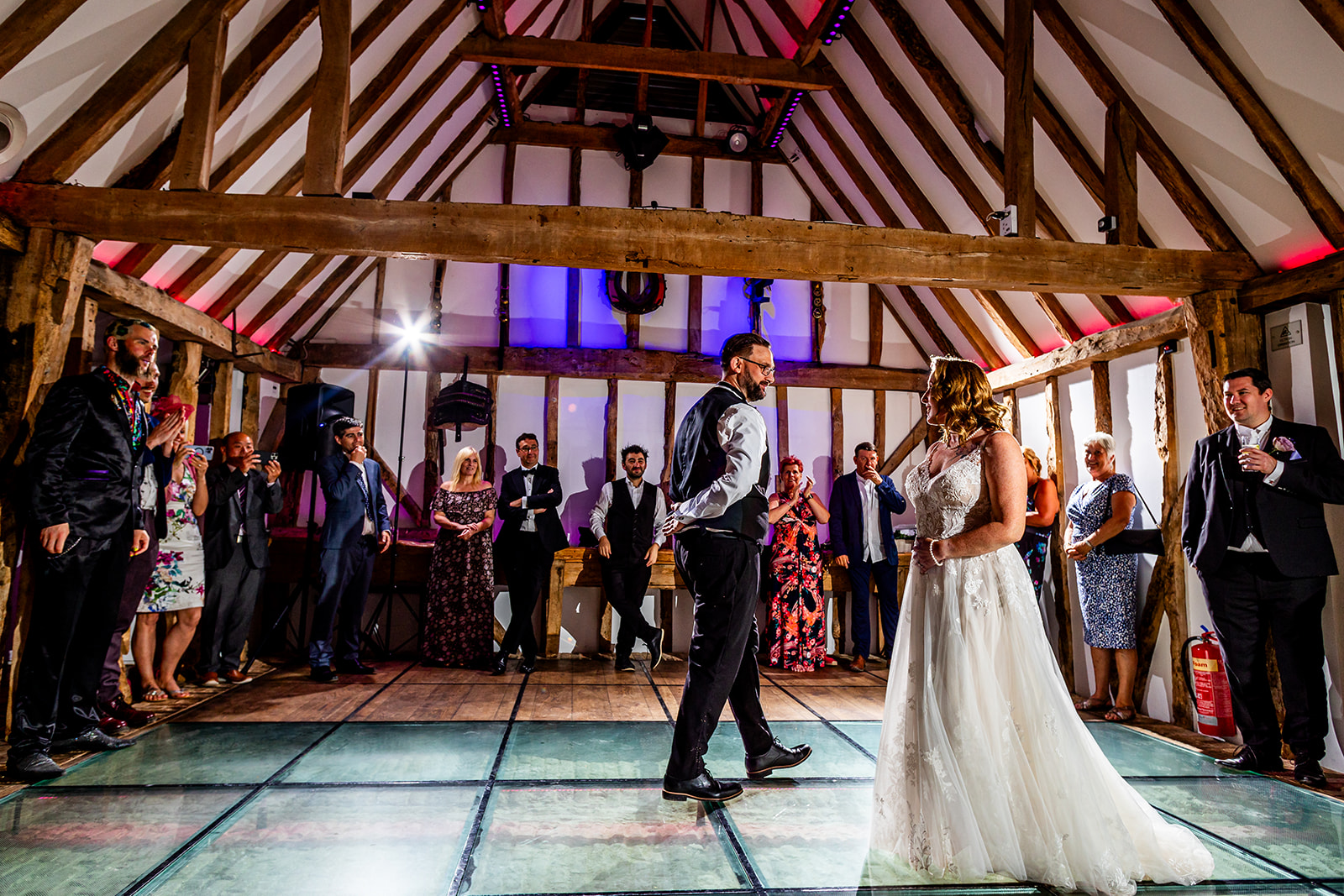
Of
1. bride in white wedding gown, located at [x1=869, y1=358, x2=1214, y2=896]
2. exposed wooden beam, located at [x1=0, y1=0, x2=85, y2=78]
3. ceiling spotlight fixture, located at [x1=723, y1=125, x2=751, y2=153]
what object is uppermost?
ceiling spotlight fixture, located at [x1=723, y1=125, x2=751, y2=153]

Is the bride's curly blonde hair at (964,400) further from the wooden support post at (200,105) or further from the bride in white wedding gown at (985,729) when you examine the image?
the wooden support post at (200,105)

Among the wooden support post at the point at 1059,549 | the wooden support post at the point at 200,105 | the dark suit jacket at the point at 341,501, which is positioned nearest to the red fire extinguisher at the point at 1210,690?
the wooden support post at the point at 1059,549

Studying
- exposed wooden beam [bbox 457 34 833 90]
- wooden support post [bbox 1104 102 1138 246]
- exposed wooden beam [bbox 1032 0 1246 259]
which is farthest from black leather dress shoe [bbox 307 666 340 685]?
exposed wooden beam [bbox 1032 0 1246 259]

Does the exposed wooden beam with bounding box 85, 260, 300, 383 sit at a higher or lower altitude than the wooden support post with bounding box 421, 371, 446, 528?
higher

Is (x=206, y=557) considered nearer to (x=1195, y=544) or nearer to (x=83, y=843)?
(x=83, y=843)

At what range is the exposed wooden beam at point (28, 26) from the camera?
2.81 m

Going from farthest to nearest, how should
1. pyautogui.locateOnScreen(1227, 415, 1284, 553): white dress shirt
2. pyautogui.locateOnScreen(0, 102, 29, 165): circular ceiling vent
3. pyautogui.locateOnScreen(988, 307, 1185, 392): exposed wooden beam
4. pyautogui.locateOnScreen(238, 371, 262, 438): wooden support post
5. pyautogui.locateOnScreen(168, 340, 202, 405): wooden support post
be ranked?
pyautogui.locateOnScreen(238, 371, 262, 438): wooden support post < pyautogui.locateOnScreen(168, 340, 202, 405): wooden support post < pyautogui.locateOnScreen(988, 307, 1185, 392): exposed wooden beam < pyautogui.locateOnScreen(1227, 415, 1284, 553): white dress shirt < pyautogui.locateOnScreen(0, 102, 29, 165): circular ceiling vent

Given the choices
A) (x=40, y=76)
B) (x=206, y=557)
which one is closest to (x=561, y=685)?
(x=206, y=557)

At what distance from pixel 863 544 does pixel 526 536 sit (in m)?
2.64

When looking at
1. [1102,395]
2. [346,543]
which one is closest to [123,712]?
[346,543]

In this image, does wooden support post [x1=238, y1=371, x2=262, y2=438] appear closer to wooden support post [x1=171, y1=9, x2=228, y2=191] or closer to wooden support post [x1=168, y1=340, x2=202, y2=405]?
wooden support post [x1=168, y1=340, x2=202, y2=405]

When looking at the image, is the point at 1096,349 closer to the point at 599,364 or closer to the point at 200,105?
the point at 599,364

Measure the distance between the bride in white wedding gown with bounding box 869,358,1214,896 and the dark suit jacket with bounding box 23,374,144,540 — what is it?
120 inches

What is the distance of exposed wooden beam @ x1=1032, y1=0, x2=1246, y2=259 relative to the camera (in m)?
3.90
